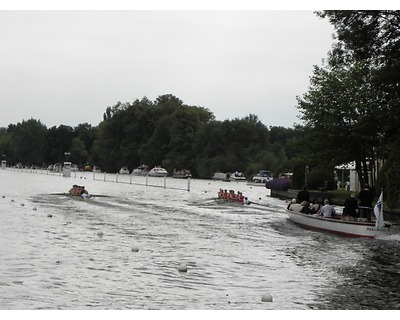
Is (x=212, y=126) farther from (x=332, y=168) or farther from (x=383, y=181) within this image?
(x=383, y=181)

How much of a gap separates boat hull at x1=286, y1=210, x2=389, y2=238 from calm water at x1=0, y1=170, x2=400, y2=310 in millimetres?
587

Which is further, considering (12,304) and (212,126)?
(212,126)

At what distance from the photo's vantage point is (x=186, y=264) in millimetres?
20594

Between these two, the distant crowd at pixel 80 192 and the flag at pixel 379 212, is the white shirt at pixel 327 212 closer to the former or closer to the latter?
the flag at pixel 379 212

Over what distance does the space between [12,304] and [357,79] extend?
4441 centimetres

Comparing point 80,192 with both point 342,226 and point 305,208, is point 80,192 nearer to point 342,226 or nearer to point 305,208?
point 305,208

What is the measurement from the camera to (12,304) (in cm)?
1433

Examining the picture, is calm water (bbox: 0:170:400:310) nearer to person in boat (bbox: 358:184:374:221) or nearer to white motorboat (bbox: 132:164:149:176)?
person in boat (bbox: 358:184:374:221)

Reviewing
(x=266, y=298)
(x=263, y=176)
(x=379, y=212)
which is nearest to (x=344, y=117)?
(x=379, y=212)

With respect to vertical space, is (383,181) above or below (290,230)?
above

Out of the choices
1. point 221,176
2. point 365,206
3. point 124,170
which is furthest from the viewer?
point 124,170

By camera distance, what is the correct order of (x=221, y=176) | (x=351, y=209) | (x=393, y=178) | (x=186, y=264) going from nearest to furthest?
(x=186, y=264) → (x=351, y=209) → (x=393, y=178) → (x=221, y=176)

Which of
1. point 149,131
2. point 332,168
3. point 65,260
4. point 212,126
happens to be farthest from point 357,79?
point 149,131

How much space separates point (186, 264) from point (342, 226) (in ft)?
35.4
